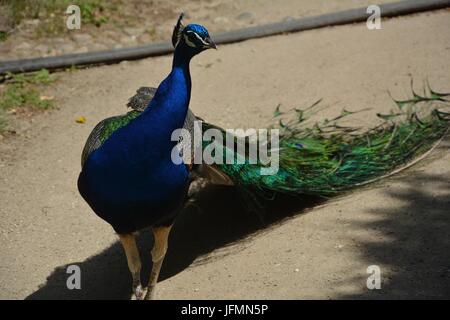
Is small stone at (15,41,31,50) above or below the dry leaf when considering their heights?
above

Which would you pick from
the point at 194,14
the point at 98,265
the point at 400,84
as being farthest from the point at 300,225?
the point at 194,14

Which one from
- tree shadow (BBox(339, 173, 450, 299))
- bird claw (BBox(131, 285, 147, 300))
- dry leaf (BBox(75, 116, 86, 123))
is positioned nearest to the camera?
tree shadow (BBox(339, 173, 450, 299))

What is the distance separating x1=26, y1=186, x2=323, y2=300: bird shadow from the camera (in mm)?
3818

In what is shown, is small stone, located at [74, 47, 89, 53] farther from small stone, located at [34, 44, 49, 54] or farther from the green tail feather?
the green tail feather

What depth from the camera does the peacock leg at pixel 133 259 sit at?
3.45 meters

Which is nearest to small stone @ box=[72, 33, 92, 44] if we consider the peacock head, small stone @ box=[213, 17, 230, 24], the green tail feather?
small stone @ box=[213, 17, 230, 24]

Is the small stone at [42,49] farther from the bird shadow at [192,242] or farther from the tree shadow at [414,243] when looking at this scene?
the tree shadow at [414,243]

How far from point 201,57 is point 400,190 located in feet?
8.02

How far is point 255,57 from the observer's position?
5.85 m

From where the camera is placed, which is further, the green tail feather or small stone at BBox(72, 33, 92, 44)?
small stone at BBox(72, 33, 92, 44)

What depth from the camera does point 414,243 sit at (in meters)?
3.55

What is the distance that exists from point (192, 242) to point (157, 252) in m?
0.56

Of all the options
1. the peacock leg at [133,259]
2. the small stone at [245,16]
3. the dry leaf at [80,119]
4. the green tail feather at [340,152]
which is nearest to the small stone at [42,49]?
the dry leaf at [80,119]

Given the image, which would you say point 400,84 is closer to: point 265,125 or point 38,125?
point 265,125
